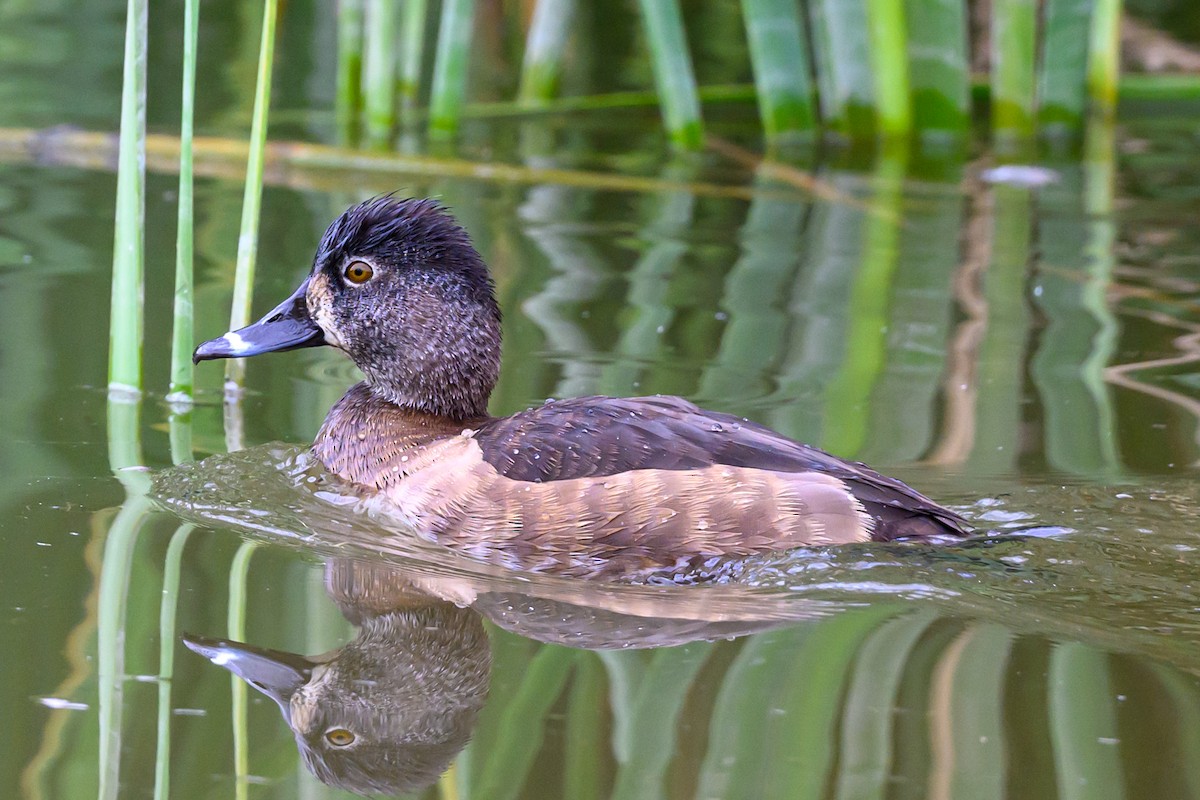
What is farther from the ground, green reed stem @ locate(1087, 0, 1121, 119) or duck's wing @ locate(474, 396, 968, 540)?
green reed stem @ locate(1087, 0, 1121, 119)

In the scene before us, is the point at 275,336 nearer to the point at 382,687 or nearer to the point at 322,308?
the point at 322,308

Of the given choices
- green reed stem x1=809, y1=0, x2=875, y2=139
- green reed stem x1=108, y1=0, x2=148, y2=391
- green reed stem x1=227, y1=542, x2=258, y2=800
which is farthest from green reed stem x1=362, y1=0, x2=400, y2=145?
green reed stem x1=227, y1=542, x2=258, y2=800

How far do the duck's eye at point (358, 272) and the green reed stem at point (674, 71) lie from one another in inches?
166

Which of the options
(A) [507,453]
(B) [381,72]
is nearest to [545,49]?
(B) [381,72]

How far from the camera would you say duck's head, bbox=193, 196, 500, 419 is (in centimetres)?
517

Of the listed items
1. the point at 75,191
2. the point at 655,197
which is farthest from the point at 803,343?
the point at 75,191

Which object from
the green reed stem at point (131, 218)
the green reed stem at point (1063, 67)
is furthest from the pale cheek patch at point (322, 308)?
the green reed stem at point (1063, 67)

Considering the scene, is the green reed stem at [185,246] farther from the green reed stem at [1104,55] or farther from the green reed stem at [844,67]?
the green reed stem at [1104,55]

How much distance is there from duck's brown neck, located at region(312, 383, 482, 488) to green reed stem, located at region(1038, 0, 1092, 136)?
6060 mm

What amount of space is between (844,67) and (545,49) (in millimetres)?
2112

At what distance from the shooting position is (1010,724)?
136 inches

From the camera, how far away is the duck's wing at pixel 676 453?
4.51 m

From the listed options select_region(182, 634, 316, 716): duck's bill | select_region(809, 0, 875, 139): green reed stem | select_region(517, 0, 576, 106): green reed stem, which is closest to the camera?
select_region(182, 634, 316, 716): duck's bill

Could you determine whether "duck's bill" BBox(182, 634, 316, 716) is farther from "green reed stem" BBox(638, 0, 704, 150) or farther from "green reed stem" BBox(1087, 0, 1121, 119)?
"green reed stem" BBox(1087, 0, 1121, 119)
